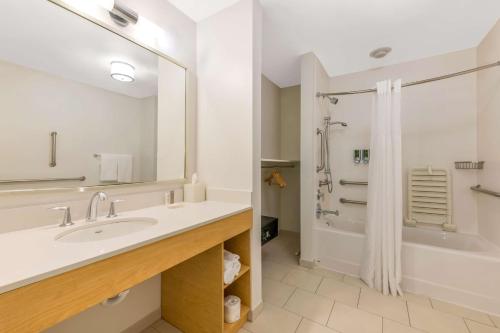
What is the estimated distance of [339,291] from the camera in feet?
5.74

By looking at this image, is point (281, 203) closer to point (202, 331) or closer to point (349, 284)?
point (349, 284)

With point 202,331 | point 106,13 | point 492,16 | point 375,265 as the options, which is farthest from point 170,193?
point 492,16

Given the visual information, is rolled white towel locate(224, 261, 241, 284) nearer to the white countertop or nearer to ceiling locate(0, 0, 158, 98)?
the white countertop

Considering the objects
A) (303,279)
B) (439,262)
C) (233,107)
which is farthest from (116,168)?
(439,262)

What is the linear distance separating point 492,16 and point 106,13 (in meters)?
2.86

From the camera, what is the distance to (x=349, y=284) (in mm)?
1855

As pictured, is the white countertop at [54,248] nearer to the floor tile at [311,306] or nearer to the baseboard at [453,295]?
the floor tile at [311,306]

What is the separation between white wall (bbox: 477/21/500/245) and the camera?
1705 mm

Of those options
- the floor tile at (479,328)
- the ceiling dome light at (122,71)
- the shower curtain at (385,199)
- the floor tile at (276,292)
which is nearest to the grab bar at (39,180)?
the ceiling dome light at (122,71)

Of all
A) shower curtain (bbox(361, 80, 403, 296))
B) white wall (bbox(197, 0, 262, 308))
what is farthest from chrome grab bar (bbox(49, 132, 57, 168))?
shower curtain (bbox(361, 80, 403, 296))

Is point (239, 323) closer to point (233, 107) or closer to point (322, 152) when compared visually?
point (233, 107)

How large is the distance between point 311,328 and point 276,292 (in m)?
0.43

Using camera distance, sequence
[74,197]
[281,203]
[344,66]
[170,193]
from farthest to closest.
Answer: [281,203] < [344,66] < [170,193] < [74,197]

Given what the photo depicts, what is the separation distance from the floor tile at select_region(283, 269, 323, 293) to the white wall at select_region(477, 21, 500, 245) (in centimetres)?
155
